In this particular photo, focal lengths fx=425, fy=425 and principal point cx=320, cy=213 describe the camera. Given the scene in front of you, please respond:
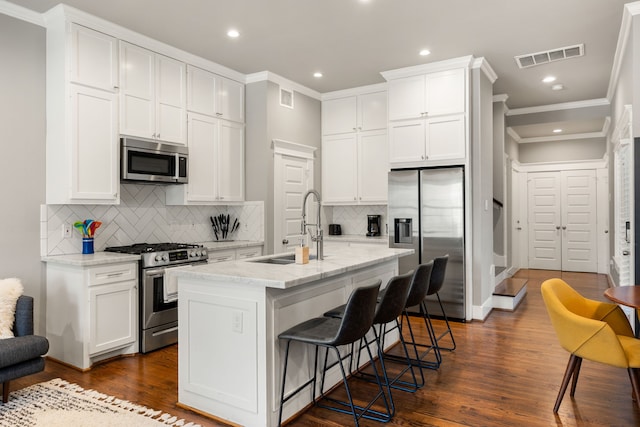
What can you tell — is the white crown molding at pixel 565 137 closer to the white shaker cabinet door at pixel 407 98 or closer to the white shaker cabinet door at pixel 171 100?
the white shaker cabinet door at pixel 407 98

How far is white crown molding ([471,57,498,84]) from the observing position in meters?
4.82

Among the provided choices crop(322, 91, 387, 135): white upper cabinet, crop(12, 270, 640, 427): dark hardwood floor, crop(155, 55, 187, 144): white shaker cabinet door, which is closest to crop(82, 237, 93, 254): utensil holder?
crop(12, 270, 640, 427): dark hardwood floor

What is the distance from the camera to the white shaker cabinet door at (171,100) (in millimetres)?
4328

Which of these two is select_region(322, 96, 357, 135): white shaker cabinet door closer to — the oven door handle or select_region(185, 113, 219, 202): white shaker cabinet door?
select_region(185, 113, 219, 202): white shaker cabinet door

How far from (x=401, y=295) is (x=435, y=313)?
8.36 ft

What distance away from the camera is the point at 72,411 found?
106 inches

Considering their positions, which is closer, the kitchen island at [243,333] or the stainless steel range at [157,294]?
the kitchen island at [243,333]

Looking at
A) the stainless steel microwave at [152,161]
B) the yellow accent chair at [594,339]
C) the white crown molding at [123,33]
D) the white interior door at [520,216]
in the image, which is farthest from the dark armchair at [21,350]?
the white interior door at [520,216]

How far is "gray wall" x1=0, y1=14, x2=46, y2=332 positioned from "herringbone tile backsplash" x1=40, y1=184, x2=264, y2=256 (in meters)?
0.14

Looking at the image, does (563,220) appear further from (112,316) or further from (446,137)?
(112,316)

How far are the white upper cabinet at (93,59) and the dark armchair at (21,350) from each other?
1905 millimetres

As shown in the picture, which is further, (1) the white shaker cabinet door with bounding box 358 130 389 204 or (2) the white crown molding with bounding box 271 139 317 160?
(1) the white shaker cabinet door with bounding box 358 130 389 204

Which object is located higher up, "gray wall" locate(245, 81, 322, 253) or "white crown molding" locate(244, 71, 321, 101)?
"white crown molding" locate(244, 71, 321, 101)

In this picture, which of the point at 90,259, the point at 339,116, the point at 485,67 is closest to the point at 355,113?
the point at 339,116
